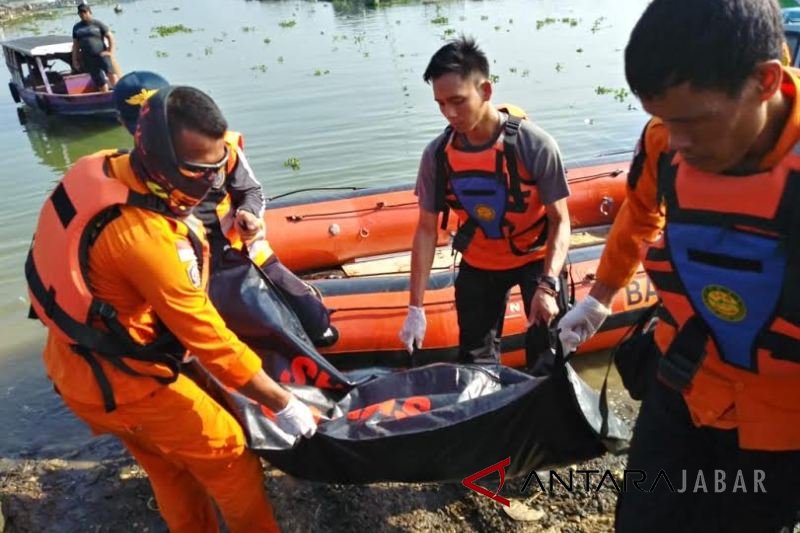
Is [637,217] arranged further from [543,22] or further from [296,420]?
[543,22]

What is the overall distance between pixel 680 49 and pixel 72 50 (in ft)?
43.0

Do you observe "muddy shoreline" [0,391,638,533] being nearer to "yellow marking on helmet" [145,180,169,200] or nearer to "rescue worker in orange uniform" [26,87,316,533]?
"rescue worker in orange uniform" [26,87,316,533]

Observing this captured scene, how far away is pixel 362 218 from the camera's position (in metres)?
5.25

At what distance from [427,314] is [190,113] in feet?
7.86

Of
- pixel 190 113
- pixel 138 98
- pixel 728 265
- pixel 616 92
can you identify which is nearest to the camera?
pixel 728 265

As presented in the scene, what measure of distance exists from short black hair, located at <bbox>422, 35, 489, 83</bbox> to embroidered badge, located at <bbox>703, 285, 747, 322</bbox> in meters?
1.38

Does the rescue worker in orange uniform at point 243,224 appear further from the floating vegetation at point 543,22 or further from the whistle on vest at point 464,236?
the floating vegetation at point 543,22

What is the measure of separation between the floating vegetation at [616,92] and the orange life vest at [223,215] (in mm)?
10087

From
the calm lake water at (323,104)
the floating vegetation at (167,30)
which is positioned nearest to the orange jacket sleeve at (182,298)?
the calm lake water at (323,104)

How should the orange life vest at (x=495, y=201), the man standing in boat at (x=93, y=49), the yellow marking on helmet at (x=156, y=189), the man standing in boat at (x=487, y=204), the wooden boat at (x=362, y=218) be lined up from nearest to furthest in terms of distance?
the yellow marking on helmet at (x=156, y=189) < the man standing in boat at (x=487, y=204) < the orange life vest at (x=495, y=201) < the wooden boat at (x=362, y=218) < the man standing in boat at (x=93, y=49)

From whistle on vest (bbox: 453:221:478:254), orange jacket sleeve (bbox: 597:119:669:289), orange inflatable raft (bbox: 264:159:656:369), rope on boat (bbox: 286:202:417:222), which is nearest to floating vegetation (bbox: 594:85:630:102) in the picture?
orange inflatable raft (bbox: 264:159:656:369)

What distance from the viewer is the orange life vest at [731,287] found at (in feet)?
4.46

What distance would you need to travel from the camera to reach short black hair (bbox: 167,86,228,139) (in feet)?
5.86

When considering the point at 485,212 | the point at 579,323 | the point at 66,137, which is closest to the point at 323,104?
the point at 66,137
